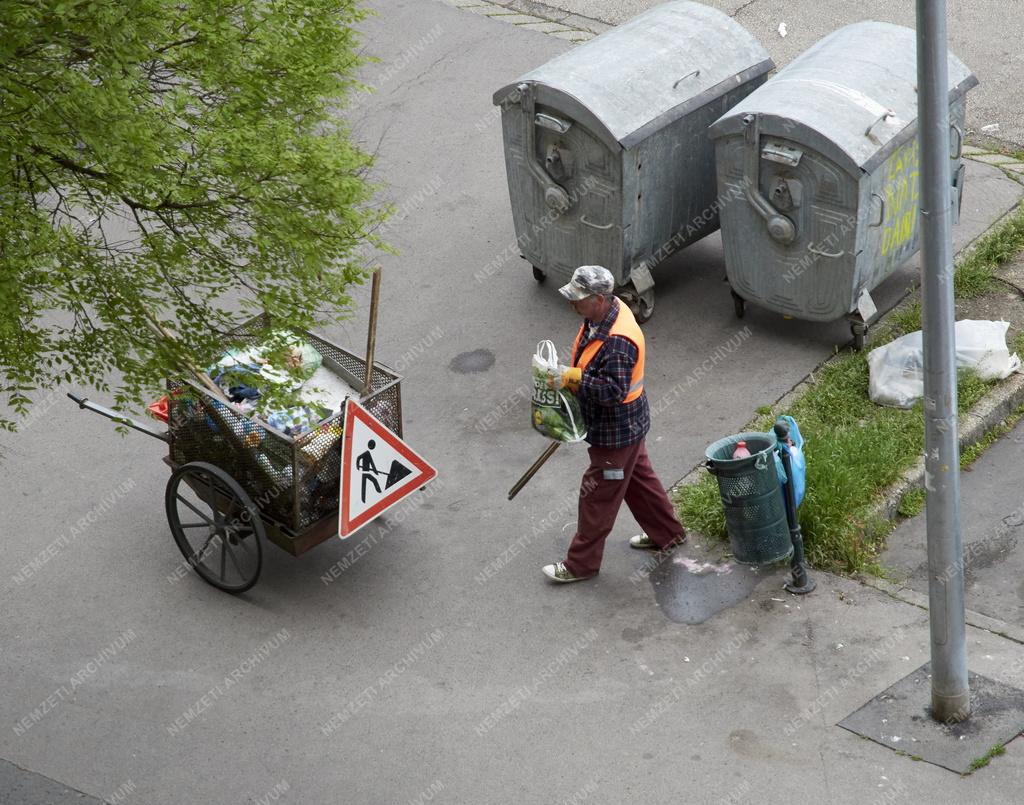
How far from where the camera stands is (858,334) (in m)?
9.01

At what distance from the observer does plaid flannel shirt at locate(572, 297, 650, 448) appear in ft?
22.2

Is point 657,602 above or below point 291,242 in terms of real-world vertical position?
below

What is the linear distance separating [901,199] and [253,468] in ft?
14.9

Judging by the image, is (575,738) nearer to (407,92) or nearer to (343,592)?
(343,592)

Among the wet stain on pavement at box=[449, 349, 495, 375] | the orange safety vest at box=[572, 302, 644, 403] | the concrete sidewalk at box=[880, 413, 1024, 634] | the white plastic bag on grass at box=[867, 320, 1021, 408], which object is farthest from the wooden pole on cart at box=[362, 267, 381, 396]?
the white plastic bag on grass at box=[867, 320, 1021, 408]

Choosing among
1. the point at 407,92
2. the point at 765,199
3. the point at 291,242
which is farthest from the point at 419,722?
the point at 407,92

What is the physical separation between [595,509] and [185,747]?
236cm

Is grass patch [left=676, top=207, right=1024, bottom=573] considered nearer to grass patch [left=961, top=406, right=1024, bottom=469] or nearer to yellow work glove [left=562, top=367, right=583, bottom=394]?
grass patch [left=961, top=406, right=1024, bottom=469]

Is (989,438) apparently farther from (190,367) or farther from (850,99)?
(190,367)

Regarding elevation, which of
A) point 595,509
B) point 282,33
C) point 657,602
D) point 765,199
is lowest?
point 657,602

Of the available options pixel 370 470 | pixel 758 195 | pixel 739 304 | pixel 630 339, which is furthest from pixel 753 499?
pixel 739 304

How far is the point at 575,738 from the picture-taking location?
21.1ft

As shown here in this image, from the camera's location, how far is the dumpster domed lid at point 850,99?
27.1ft

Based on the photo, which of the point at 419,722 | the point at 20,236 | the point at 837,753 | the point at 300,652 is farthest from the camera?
the point at 300,652
